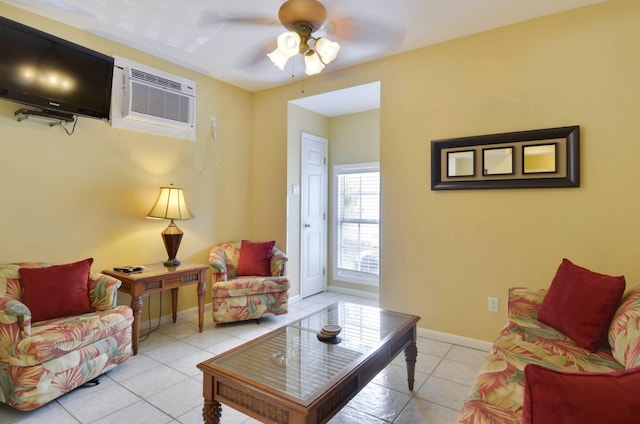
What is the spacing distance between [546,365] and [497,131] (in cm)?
193

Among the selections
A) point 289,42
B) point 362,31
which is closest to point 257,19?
point 289,42

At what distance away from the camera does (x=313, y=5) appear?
2.37 m

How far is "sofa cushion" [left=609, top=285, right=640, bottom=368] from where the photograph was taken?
5.03 ft

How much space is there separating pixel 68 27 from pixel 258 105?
215cm

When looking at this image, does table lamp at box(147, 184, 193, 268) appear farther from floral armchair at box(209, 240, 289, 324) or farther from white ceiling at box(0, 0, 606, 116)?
white ceiling at box(0, 0, 606, 116)

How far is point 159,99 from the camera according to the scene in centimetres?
348

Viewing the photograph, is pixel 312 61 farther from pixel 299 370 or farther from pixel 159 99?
pixel 299 370

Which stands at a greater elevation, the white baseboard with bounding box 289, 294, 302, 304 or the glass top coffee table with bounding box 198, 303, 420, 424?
the glass top coffee table with bounding box 198, 303, 420, 424

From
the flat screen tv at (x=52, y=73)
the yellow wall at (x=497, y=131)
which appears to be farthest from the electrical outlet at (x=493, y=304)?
the flat screen tv at (x=52, y=73)

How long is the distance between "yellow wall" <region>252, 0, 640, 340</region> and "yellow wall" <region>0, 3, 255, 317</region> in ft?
5.69

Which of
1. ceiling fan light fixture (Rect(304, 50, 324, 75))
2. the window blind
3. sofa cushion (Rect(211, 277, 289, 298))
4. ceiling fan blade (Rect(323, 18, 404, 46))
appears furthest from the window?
ceiling fan light fixture (Rect(304, 50, 324, 75))

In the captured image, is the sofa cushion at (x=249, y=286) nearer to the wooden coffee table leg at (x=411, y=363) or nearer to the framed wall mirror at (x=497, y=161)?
the wooden coffee table leg at (x=411, y=363)

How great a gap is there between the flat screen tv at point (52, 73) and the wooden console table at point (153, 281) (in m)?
1.40

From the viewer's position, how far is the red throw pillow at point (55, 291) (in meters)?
2.33
